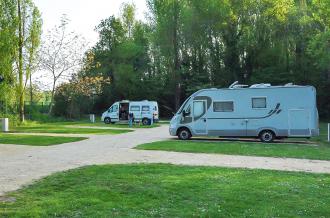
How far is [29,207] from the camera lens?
22.8 ft

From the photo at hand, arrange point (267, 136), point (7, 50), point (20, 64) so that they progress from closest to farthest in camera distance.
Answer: point (267, 136) → point (7, 50) → point (20, 64)

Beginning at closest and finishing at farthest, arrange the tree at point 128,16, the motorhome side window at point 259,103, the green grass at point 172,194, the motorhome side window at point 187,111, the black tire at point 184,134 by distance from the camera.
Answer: the green grass at point 172,194, the motorhome side window at point 259,103, the motorhome side window at point 187,111, the black tire at point 184,134, the tree at point 128,16

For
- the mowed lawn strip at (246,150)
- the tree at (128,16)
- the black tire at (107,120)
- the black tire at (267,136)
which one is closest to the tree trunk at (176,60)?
the black tire at (107,120)

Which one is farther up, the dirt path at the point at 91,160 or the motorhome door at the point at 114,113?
the motorhome door at the point at 114,113

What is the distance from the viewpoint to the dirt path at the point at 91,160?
11203 millimetres

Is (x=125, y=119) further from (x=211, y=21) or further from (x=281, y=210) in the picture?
(x=281, y=210)

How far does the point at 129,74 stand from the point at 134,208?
52464 mm

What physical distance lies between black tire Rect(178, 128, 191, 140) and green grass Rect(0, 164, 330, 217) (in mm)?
11104

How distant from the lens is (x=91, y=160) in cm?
1395

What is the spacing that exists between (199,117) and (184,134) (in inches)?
47.7

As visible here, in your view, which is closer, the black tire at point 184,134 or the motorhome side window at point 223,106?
the motorhome side window at point 223,106

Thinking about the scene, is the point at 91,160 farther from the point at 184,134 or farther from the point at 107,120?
the point at 107,120

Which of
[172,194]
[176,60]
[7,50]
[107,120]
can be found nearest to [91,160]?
[172,194]

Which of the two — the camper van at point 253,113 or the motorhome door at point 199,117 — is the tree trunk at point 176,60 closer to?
the camper van at point 253,113
